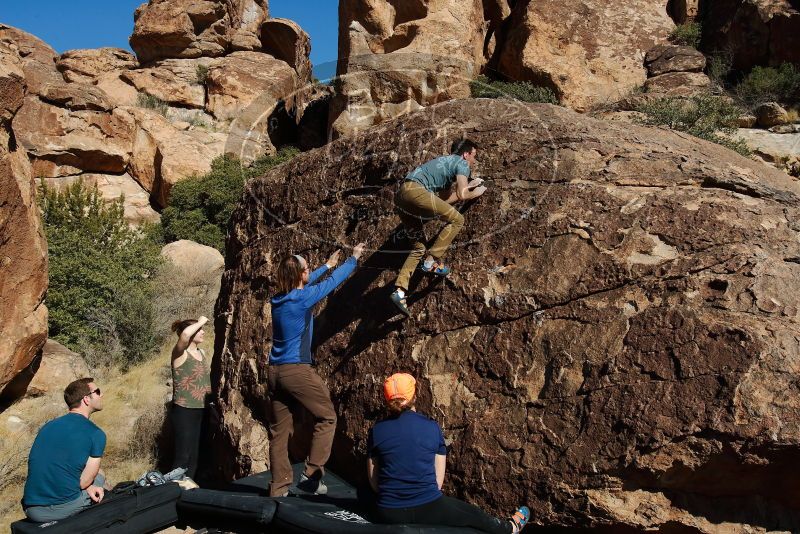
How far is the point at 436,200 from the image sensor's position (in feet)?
15.5

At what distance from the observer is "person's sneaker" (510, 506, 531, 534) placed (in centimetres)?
384

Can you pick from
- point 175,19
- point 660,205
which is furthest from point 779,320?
point 175,19

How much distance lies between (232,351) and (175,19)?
82.9 ft

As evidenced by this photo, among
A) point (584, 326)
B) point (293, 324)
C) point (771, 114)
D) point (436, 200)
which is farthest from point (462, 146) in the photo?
point (771, 114)

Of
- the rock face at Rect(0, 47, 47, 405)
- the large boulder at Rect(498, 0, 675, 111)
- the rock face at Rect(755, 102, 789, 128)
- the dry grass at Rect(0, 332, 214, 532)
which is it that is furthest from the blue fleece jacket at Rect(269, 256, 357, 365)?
the large boulder at Rect(498, 0, 675, 111)

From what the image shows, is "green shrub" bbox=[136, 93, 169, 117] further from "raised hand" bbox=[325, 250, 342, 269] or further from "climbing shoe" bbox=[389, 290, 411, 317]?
"climbing shoe" bbox=[389, 290, 411, 317]

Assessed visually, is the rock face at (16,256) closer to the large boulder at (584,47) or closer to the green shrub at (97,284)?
the green shrub at (97,284)

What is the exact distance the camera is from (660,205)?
439 centimetres

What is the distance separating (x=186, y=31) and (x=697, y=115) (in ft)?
69.9

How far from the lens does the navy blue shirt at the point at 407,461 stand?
3.54m

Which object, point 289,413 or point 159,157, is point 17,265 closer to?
point 289,413

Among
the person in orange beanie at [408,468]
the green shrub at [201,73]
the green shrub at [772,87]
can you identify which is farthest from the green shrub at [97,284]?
the green shrub at [772,87]

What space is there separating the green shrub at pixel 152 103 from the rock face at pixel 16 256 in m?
18.6

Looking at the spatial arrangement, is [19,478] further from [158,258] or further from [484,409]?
[158,258]
